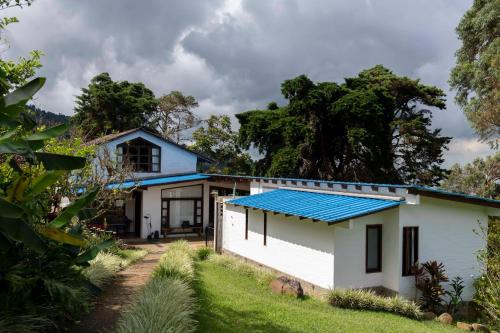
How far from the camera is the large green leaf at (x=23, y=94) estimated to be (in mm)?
5527

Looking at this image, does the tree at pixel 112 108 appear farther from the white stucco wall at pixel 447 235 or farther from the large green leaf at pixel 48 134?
the large green leaf at pixel 48 134

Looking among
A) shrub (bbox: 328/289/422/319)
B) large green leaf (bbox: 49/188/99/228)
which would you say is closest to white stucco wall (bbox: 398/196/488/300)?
shrub (bbox: 328/289/422/319)

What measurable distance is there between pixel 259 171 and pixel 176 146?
322 inches

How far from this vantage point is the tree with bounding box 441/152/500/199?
2812 centimetres

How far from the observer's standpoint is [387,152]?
1246 inches

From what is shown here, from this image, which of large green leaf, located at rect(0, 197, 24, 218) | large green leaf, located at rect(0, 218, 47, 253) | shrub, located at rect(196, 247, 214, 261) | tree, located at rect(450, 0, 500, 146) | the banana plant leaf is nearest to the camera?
large green leaf, located at rect(0, 197, 24, 218)

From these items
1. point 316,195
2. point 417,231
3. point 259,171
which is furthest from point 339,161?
point 417,231

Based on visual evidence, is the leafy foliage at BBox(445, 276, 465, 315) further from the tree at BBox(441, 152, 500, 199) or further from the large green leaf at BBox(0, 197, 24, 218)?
the tree at BBox(441, 152, 500, 199)

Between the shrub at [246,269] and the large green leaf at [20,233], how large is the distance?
31.4 ft

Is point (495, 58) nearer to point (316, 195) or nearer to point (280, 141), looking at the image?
point (316, 195)

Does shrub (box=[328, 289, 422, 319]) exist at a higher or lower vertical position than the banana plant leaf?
lower

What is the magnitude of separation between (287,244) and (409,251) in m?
4.10

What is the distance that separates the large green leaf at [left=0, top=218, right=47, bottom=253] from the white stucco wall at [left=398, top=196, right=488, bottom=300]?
1060 cm

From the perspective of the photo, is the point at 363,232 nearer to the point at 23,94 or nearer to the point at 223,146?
the point at 23,94
